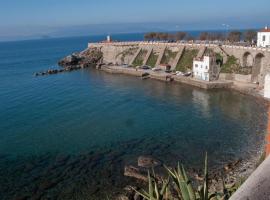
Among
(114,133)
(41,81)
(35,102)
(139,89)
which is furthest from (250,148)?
(41,81)

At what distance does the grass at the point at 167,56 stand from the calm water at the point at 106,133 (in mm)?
21372

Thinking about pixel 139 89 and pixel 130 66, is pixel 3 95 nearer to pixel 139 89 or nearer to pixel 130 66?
pixel 139 89

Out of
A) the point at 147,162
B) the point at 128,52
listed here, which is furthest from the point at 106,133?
the point at 128,52

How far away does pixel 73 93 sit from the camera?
6862 centimetres

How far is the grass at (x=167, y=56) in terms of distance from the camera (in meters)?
91.5

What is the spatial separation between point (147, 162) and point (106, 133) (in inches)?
450

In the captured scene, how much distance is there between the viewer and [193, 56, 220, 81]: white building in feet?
232

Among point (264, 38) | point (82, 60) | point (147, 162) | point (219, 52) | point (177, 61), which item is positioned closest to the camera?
point (147, 162)

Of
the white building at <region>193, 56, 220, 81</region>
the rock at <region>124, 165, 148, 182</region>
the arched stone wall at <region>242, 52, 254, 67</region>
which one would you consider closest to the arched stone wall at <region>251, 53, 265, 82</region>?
the arched stone wall at <region>242, 52, 254, 67</region>

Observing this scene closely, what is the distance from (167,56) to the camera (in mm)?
93062

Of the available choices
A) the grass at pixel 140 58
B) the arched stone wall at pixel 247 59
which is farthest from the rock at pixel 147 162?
the grass at pixel 140 58

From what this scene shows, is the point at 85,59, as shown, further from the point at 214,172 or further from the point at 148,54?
the point at 214,172

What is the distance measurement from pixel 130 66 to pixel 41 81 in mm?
29223

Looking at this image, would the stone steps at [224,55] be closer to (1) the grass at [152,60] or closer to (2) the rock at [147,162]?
(1) the grass at [152,60]
